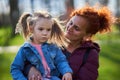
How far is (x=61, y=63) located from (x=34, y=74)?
0.24 meters

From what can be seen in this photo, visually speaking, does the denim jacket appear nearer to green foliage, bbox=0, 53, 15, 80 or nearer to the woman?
the woman

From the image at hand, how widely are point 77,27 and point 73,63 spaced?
0.34 metres

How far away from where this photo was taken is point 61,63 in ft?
13.0

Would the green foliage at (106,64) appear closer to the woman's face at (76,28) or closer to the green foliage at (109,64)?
the green foliage at (109,64)

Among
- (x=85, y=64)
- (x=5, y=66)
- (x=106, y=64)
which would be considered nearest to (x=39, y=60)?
(x=85, y=64)

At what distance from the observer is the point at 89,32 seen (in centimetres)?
443

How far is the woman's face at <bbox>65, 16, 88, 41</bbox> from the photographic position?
169 inches

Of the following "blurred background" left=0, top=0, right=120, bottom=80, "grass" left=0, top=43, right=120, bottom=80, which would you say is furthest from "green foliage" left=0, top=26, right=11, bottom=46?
"grass" left=0, top=43, right=120, bottom=80

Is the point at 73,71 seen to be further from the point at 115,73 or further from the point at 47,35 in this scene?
the point at 115,73

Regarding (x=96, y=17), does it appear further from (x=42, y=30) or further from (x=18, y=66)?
(x=18, y=66)

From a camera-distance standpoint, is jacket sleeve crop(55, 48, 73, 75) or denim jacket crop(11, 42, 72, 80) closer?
denim jacket crop(11, 42, 72, 80)

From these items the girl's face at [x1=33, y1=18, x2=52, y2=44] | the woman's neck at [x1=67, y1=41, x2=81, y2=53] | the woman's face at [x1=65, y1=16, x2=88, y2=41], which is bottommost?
the woman's neck at [x1=67, y1=41, x2=81, y2=53]

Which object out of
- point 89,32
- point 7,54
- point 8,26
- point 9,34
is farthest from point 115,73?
point 8,26

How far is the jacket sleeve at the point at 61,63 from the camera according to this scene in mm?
3929
